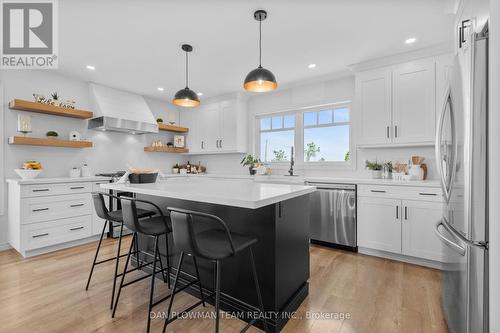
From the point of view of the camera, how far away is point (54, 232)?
10.8ft

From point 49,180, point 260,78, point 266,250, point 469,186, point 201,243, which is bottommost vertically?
point 266,250

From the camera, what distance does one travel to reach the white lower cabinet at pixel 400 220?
273 cm

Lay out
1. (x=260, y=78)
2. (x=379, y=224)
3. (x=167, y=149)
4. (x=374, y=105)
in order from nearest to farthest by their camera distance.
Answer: (x=260, y=78), (x=379, y=224), (x=374, y=105), (x=167, y=149)

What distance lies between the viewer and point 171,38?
2828 millimetres

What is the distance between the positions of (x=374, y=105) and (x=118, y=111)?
4.21 metres

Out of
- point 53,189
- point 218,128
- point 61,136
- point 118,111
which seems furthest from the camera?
point 218,128

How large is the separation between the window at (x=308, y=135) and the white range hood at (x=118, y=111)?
2294mm

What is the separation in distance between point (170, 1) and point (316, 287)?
9.95 ft

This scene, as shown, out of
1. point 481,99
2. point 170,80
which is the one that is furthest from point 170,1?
point 481,99

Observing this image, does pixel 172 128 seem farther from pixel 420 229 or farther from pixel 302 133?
pixel 420 229

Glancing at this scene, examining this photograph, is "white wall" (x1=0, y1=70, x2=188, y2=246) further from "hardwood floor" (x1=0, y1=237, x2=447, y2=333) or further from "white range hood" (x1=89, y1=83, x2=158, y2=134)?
"hardwood floor" (x1=0, y1=237, x2=447, y2=333)

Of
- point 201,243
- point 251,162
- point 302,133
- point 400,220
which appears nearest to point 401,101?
point 400,220

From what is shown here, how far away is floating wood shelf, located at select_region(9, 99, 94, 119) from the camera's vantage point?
3.27 metres

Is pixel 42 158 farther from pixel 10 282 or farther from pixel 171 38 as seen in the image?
pixel 171 38
